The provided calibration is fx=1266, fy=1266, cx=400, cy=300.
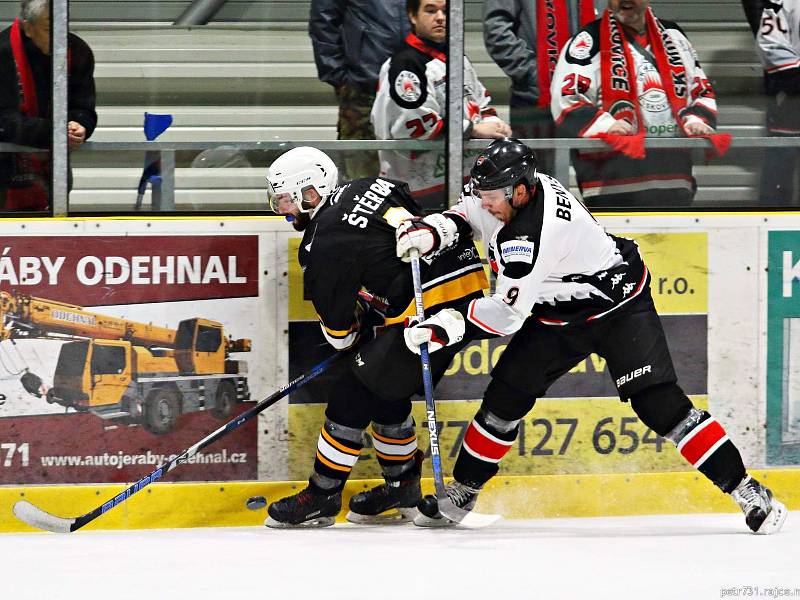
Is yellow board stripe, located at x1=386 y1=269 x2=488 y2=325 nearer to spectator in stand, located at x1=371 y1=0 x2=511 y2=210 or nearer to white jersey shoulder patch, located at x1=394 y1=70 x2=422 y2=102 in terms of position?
spectator in stand, located at x1=371 y1=0 x2=511 y2=210

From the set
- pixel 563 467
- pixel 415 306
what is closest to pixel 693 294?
pixel 563 467

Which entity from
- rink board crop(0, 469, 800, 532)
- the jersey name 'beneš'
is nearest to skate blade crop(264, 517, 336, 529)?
rink board crop(0, 469, 800, 532)

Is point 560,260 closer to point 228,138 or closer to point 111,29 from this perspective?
point 228,138

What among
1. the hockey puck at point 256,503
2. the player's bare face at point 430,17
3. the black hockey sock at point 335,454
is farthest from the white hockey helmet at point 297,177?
the hockey puck at point 256,503

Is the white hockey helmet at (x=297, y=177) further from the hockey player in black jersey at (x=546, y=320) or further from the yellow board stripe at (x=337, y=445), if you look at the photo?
the yellow board stripe at (x=337, y=445)

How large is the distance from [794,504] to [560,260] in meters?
1.33

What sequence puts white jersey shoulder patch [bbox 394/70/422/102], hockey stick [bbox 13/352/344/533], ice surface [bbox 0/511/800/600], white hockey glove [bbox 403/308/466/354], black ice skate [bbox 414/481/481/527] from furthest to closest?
white jersey shoulder patch [bbox 394/70/422/102] → black ice skate [bbox 414/481/481/527] → hockey stick [bbox 13/352/344/533] → white hockey glove [bbox 403/308/466/354] → ice surface [bbox 0/511/800/600]

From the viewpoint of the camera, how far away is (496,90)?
4223 mm

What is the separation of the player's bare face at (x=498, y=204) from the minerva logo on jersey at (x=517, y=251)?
10cm

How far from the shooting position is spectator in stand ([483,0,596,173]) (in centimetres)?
420

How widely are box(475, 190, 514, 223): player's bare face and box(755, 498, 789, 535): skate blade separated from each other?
1.19 metres

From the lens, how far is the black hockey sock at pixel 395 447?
13.3 ft


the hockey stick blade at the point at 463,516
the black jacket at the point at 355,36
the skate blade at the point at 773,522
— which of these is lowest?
the hockey stick blade at the point at 463,516

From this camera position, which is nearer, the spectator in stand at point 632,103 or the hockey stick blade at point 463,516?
the hockey stick blade at point 463,516
